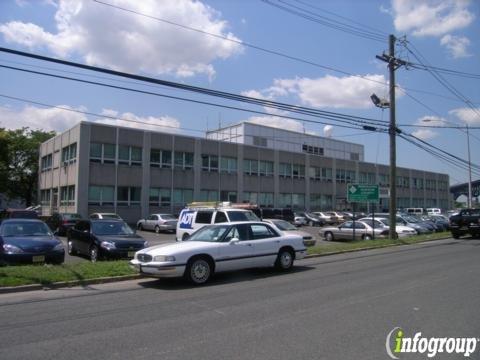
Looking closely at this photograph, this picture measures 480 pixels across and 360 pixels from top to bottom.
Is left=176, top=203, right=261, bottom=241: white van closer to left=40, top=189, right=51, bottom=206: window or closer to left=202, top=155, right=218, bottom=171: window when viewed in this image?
left=202, top=155, right=218, bottom=171: window

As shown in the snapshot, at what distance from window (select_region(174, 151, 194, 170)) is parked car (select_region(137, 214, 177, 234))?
905cm

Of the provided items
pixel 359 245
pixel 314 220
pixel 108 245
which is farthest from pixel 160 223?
pixel 314 220

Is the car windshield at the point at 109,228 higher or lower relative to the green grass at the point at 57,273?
higher

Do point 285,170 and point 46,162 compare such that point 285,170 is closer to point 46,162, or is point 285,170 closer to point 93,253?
point 46,162

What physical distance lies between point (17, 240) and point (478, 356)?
11669 millimetres

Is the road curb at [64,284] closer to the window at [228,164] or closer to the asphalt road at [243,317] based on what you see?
the asphalt road at [243,317]

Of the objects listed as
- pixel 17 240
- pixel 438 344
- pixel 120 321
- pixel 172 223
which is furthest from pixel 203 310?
pixel 172 223

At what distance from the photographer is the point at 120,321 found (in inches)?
271

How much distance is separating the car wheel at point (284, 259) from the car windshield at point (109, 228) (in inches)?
225

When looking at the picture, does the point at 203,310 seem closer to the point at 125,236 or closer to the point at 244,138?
the point at 125,236

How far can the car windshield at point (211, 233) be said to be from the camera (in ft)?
37.0

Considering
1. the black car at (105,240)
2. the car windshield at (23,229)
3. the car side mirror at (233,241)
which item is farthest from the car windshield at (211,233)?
the car windshield at (23,229)

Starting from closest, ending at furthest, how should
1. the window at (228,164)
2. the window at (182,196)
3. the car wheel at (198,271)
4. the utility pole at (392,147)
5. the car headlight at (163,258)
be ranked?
1. the car headlight at (163,258)
2. the car wheel at (198,271)
3. the utility pole at (392,147)
4. the window at (182,196)
5. the window at (228,164)

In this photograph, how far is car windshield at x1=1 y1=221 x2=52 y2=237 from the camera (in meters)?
13.2
